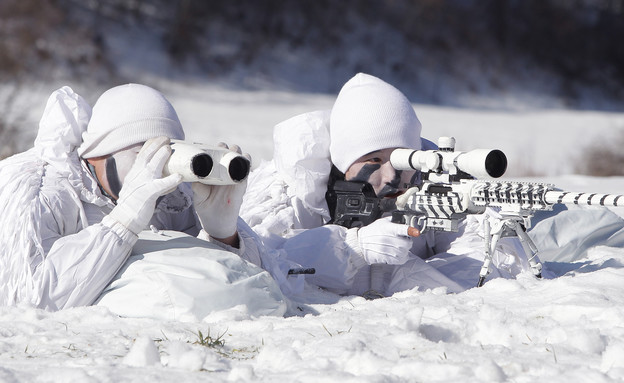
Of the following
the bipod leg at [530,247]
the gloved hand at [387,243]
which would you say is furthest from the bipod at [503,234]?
the gloved hand at [387,243]

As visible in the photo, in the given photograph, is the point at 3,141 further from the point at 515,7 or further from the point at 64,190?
the point at 515,7

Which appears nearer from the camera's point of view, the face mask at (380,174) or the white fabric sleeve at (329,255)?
the white fabric sleeve at (329,255)

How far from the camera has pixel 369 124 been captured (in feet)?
13.6

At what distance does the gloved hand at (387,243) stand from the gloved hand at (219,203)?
659 mm

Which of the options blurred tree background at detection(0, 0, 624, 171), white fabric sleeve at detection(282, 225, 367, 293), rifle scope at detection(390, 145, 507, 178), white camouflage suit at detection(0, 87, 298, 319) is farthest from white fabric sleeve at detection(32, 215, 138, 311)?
blurred tree background at detection(0, 0, 624, 171)

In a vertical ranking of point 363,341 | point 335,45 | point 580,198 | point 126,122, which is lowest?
point 363,341

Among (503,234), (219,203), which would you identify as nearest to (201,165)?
(219,203)

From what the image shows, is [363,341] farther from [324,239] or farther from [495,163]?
[324,239]

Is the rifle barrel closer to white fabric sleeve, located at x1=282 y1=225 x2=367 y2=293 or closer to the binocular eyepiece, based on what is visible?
white fabric sleeve, located at x1=282 y1=225 x2=367 y2=293

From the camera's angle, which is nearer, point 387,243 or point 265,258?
point 265,258

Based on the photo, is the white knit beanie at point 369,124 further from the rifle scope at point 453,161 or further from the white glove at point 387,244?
the white glove at point 387,244

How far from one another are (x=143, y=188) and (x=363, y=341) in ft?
3.52

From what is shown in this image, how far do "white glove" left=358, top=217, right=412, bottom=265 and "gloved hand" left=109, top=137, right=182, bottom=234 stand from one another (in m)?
1.02

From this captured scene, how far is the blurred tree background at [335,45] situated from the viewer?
17375 mm
